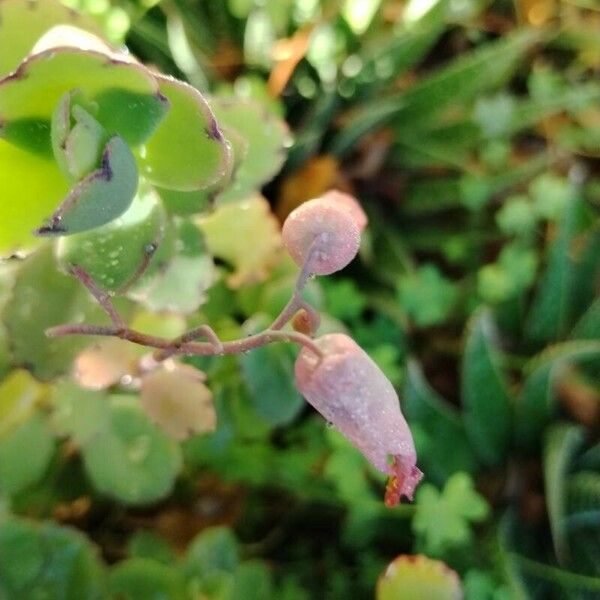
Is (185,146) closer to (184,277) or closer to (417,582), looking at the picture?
(184,277)

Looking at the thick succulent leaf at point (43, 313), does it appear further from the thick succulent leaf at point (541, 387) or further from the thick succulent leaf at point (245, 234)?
the thick succulent leaf at point (541, 387)

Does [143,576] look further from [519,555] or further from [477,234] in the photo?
[477,234]

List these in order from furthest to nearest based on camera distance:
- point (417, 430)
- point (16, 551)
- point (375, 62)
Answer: point (375, 62), point (417, 430), point (16, 551)

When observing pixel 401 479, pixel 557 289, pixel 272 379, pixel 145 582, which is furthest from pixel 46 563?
pixel 557 289

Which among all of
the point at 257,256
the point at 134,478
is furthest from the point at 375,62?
the point at 134,478

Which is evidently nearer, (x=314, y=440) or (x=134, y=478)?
(x=134, y=478)

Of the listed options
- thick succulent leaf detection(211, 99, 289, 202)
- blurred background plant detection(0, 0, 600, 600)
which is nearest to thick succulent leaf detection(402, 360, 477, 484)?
blurred background plant detection(0, 0, 600, 600)
